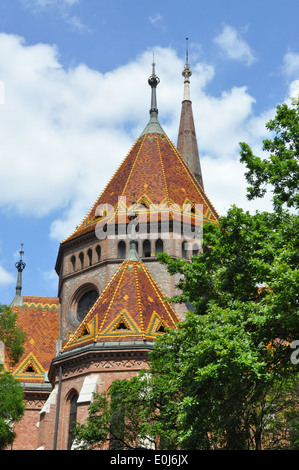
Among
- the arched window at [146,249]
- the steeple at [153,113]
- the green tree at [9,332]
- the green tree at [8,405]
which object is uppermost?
the steeple at [153,113]

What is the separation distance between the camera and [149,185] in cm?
3888

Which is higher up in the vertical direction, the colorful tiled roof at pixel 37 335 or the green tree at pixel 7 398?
the colorful tiled roof at pixel 37 335

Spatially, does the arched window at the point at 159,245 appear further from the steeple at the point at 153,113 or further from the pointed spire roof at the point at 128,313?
the steeple at the point at 153,113

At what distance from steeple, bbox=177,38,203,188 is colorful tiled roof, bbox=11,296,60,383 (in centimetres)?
1754

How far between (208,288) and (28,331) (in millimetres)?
21891

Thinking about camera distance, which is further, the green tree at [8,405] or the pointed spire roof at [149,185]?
the pointed spire roof at [149,185]

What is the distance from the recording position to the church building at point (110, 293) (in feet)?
96.5

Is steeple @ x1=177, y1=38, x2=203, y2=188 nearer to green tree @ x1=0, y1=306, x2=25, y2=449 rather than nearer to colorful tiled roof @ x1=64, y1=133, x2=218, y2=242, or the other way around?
colorful tiled roof @ x1=64, y1=133, x2=218, y2=242

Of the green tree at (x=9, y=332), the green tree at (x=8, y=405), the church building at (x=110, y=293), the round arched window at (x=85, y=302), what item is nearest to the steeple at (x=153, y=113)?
the church building at (x=110, y=293)

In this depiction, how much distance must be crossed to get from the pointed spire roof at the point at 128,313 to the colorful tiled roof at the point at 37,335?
7.36 meters

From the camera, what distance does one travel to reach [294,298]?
16.8 metres

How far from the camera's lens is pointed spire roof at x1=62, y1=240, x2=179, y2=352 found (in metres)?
29.7
